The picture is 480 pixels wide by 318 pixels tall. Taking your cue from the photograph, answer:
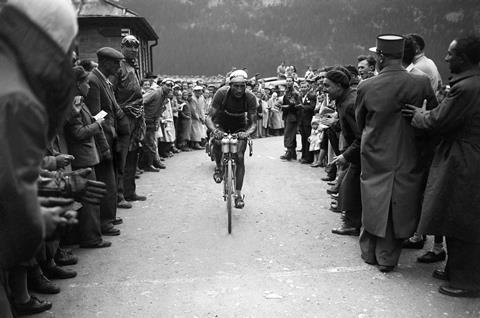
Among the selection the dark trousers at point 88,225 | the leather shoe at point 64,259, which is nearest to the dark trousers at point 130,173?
the dark trousers at point 88,225

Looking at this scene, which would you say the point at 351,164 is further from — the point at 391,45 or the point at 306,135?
the point at 306,135

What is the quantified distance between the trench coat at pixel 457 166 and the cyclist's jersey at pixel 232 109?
3.15m

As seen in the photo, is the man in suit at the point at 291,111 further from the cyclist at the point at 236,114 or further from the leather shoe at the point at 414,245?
the leather shoe at the point at 414,245

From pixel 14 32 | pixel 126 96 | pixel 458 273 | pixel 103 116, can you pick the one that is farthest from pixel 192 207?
pixel 14 32

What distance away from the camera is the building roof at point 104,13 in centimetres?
2083

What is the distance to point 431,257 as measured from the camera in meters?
5.57

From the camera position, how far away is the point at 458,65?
4.64 m

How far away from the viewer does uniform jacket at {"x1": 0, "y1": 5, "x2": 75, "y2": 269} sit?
65.9 inches

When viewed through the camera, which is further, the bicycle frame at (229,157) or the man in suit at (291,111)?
the man in suit at (291,111)

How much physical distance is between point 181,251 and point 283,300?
5.78 feet

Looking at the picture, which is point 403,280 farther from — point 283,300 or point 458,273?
point 283,300

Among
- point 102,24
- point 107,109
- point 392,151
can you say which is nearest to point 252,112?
point 107,109

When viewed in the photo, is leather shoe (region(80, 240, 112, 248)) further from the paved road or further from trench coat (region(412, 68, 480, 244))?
trench coat (region(412, 68, 480, 244))

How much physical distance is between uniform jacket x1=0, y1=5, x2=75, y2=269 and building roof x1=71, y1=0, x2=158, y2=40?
2004cm
